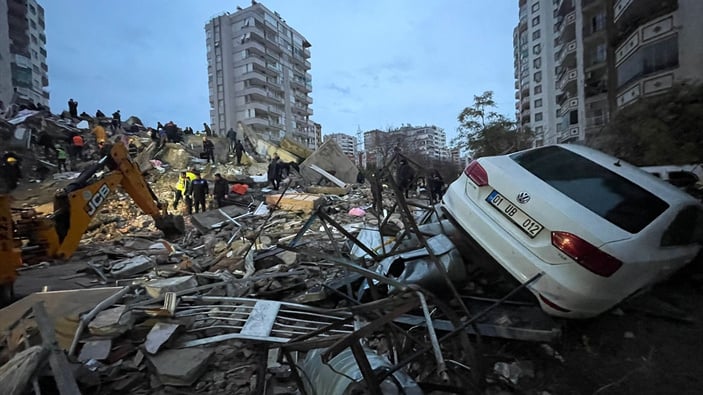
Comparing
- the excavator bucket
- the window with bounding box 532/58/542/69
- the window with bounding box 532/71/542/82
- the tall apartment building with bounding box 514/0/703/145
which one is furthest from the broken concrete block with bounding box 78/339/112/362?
the window with bounding box 532/58/542/69

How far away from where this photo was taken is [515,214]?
281 cm

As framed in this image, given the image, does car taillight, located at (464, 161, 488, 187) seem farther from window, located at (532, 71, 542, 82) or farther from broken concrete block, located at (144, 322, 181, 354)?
window, located at (532, 71, 542, 82)

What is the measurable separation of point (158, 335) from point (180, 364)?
492 millimetres

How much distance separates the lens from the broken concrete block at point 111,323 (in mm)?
2972

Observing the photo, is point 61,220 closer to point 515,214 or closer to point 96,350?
point 96,350

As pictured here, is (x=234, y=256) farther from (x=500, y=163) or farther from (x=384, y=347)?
(x=500, y=163)

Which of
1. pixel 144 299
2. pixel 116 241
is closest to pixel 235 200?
pixel 116 241

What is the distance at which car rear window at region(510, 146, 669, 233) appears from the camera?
253cm

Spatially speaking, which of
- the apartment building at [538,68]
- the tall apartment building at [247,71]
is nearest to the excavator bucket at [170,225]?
the tall apartment building at [247,71]

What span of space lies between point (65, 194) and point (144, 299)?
Answer: 3.23m

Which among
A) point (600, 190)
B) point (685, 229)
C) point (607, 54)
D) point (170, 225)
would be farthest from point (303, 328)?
point (607, 54)

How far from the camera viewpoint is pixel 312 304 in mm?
3666

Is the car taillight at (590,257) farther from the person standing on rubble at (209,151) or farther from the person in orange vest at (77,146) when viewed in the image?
the person in orange vest at (77,146)

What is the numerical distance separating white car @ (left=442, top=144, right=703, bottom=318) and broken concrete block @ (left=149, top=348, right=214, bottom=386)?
2577 mm
